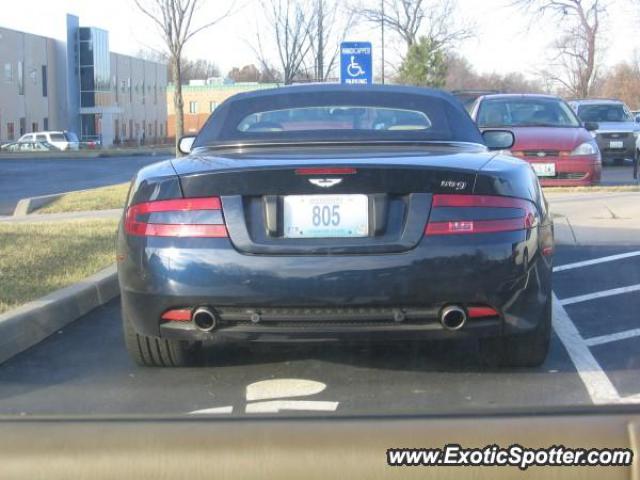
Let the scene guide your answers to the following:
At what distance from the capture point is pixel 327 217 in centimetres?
412

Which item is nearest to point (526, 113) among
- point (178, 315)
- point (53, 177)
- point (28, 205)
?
point (28, 205)

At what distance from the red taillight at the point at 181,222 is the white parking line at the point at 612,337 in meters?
2.43

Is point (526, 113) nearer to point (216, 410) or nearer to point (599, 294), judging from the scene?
point (599, 294)

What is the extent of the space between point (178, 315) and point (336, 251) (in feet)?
2.62

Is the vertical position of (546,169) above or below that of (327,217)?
below

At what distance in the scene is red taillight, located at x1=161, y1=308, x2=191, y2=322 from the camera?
4.22 metres

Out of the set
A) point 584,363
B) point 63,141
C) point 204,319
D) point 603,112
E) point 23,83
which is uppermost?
point 23,83

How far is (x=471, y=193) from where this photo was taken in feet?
13.7

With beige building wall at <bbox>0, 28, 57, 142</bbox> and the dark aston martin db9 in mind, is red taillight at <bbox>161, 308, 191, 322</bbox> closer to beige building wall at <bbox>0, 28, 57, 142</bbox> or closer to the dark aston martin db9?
the dark aston martin db9

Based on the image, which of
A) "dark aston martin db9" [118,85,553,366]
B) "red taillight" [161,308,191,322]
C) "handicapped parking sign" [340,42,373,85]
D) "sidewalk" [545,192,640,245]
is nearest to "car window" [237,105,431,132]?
"dark aston martin db9" [118,85,553,366]

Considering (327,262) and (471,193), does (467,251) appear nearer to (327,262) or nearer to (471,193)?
(471,193)

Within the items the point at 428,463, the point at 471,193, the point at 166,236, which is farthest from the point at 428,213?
the point at 428,463

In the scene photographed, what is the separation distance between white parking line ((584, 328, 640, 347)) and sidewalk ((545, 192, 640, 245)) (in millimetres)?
3599

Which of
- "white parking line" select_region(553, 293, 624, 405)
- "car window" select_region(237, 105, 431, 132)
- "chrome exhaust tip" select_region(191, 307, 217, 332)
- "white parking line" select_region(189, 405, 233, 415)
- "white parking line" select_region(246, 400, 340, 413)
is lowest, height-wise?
"white parking line" select_region(189, 405, 233, 415)
